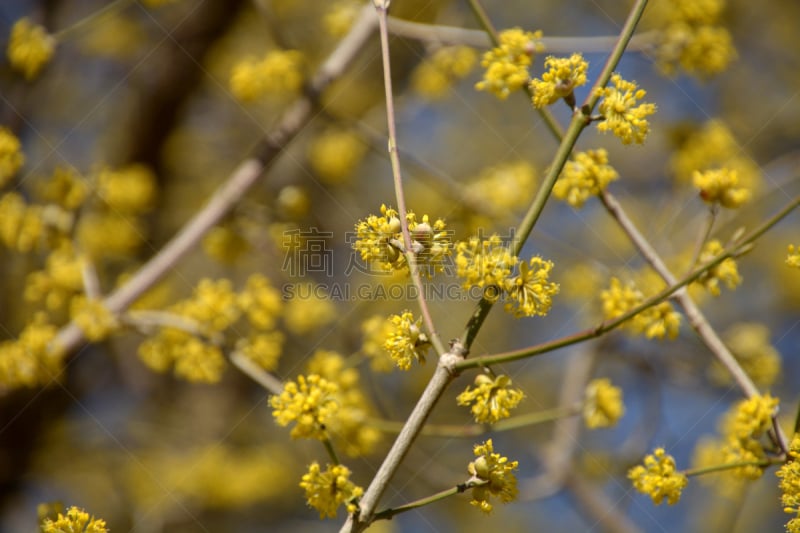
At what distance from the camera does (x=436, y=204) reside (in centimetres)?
630

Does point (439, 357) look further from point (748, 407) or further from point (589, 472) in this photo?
point (589, 472)

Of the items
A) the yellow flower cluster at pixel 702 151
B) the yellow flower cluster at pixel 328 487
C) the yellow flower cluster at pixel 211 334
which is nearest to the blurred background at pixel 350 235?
the yellow flower cluster at pixel 702 151

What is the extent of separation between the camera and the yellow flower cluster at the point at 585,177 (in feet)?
8.77

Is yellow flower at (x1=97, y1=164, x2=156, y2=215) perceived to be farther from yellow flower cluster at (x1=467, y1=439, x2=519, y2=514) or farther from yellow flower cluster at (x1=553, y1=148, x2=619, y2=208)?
yellow flower cluster at (x1=467, y1=439, x2=519, y2=514)

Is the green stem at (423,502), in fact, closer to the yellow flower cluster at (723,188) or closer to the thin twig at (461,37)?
the yellow flower cluster at (723,188)

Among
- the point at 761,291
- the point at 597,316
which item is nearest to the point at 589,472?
the point at 597,316

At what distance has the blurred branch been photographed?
3.59 m

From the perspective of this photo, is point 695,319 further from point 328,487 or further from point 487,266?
point 328,487

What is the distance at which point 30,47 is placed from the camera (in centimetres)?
372

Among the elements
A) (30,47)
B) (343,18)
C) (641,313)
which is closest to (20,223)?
(30,47)

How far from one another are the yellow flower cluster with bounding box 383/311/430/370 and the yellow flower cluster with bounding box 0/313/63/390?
A: 6.99 ft

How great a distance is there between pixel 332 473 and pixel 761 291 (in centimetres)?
578

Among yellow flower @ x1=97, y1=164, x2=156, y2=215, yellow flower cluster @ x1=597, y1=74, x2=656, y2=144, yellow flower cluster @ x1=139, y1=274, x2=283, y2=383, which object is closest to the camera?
yellow flower cluster @ x1=597, y1=74, x2=656, y2=144

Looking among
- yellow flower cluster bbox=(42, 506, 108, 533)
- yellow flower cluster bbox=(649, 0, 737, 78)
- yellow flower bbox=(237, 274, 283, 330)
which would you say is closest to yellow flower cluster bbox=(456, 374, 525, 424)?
yellow flower cluster bbox=(42, 506, 108, 533)
